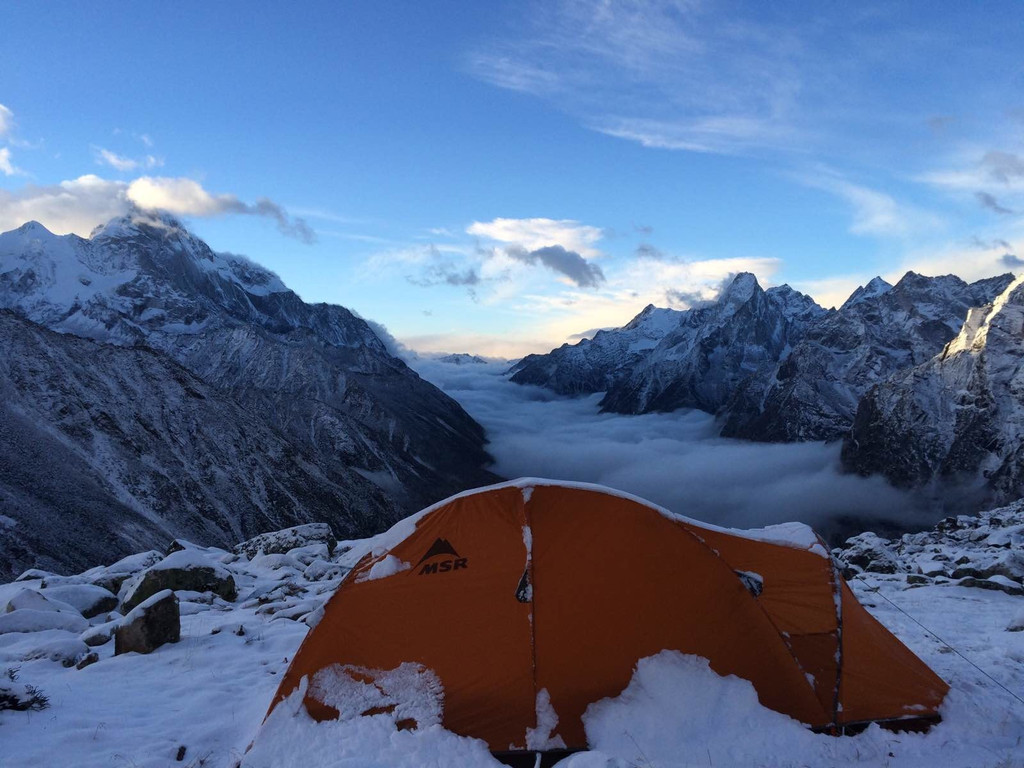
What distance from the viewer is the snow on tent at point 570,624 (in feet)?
26.9

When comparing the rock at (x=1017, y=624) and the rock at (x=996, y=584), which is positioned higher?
the rock at (x=1017, y=624)

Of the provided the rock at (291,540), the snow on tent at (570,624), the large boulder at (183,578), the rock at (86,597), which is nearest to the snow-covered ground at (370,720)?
the snow on tent at (570,624)

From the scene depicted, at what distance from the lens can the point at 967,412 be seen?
516ft

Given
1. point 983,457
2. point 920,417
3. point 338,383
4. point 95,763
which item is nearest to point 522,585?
point 95,763

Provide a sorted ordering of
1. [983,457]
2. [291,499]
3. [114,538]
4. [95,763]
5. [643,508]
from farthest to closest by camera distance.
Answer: [983,457] < [291,499] < [114,538] < [643,508] < [95,763]

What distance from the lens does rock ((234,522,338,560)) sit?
26438mm

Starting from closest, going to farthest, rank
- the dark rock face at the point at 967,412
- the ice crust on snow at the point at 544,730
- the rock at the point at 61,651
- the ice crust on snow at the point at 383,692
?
the ice crust on snow at the point at 544,730, the ice crust on snow at the point at 383,692, the rock at the point at 61,651, the dark rock face at the point at 967,412

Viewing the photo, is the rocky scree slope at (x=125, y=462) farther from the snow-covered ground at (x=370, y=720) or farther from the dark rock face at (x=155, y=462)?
the snow-covered ground at (x=370, y=720)

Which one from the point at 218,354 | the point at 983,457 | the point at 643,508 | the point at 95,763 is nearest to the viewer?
the point at 95,763

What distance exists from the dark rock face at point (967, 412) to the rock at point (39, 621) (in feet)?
580

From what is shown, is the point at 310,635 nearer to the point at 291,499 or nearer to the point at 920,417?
the point at 291,499

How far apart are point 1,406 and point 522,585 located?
73216 millimetres

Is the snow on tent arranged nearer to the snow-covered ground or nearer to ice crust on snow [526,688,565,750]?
ice crust on snow [526,688,565,750]

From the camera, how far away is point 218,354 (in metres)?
164
